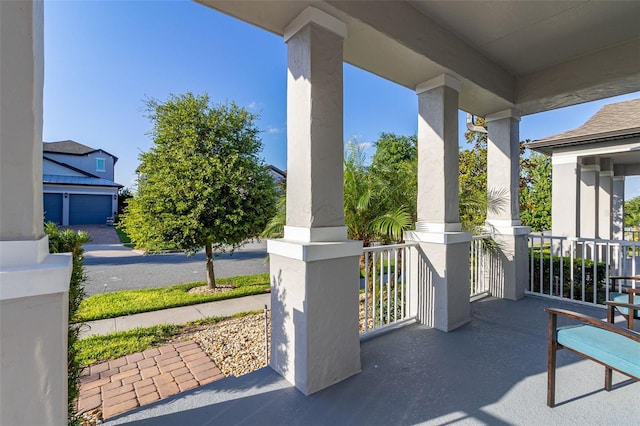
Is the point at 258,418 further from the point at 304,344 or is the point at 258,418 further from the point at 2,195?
the point at 2,195

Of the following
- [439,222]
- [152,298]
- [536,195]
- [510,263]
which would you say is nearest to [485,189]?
[510,263]

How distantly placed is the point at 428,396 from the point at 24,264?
8.46ft

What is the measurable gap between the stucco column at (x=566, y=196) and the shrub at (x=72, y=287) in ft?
28.1

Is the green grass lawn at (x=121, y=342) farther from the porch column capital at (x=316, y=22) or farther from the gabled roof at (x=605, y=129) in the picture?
the gabled roof at (x=605, y=129)

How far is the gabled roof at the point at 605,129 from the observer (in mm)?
5555

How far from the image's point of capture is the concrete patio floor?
1976 mm

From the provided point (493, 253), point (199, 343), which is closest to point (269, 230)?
point (199, 343)

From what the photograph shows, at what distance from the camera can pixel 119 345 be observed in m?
4.02

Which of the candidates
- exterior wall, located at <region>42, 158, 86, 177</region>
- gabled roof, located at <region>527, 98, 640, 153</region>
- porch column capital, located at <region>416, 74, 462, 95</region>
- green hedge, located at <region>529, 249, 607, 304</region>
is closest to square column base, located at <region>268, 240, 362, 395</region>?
porch column capital, located at <region>416, 74, 462, 95</region>

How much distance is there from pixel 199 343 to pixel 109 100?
7.47 metres

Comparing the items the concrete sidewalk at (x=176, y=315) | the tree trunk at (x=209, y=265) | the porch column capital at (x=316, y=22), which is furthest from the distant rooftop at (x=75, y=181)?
the porch column capital at (x=316, y=22)

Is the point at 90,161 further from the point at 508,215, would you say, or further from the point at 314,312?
the point at 508,215

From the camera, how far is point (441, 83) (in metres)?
3.42

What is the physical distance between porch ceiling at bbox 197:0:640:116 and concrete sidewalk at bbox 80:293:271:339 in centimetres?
449
